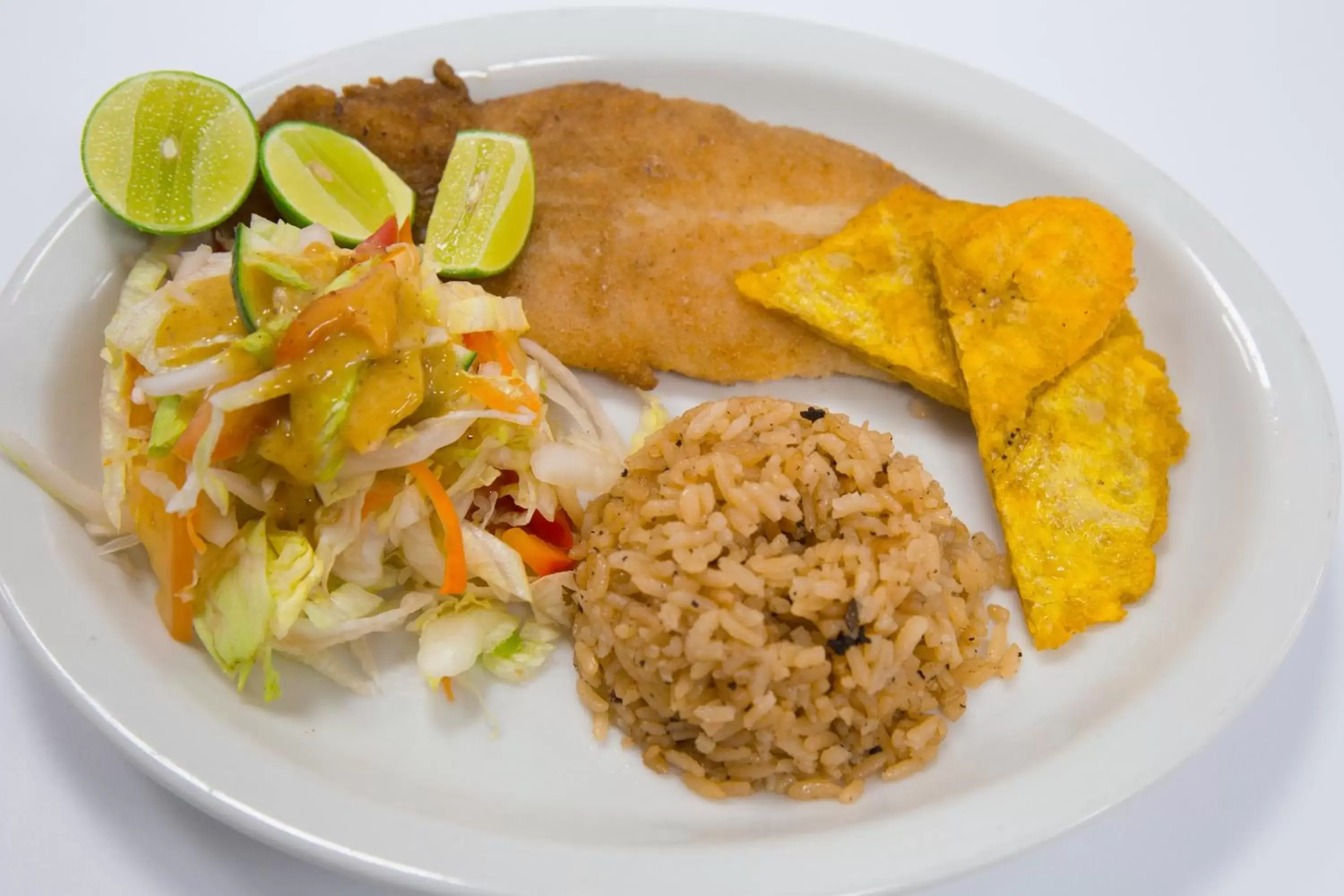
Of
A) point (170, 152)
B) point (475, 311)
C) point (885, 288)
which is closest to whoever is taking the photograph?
point (475, 311)

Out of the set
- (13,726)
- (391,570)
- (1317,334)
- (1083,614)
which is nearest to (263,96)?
(391,570)

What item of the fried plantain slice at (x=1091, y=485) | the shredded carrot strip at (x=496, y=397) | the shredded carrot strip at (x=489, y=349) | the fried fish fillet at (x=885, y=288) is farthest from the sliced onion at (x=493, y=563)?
→ the fried plantain slice at (x=1091, y=485)

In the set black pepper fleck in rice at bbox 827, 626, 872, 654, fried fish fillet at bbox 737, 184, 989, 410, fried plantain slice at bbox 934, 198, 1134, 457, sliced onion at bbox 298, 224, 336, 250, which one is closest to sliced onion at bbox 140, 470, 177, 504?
sliced onion at bbox 298, 224, 336, 250

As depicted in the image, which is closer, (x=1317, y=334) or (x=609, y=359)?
(x=609, y=359)

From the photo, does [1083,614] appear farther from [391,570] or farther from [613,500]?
[391,570]

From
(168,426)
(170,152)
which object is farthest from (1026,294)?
(170,152)

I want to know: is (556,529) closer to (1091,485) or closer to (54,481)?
(54,481)

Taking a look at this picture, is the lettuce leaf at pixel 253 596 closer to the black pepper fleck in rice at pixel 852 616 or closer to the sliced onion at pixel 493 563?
the sliced onion at pixel 493 563
